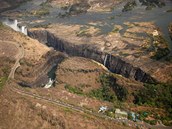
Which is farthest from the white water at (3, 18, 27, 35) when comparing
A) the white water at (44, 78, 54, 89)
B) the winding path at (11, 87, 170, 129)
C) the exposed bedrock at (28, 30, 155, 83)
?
the winding path at (11, 87, 170, 129)

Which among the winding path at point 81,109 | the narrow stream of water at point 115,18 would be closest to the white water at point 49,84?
the winding path at point 81,109

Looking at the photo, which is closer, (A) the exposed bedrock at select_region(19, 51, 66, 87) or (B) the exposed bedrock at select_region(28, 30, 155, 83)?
(B) the exposed bedrock at select_region(28, 30, 155, 83)

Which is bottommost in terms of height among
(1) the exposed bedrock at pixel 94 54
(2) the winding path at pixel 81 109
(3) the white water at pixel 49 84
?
(3) the white water at pixel 49 84

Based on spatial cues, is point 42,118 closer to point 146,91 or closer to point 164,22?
point 146,91

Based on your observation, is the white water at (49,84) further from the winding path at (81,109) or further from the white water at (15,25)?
the white water at (15,25)

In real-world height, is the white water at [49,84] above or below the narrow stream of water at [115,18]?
below

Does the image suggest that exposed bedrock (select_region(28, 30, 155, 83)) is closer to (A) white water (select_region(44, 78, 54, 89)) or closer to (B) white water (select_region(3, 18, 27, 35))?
(B) white water (select_region(3, 18, 27, 35))
